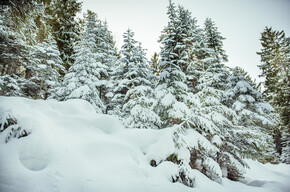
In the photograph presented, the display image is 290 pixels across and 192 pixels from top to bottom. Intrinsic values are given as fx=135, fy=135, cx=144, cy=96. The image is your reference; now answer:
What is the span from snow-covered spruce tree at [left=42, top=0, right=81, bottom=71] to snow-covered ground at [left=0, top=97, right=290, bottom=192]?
13.5m

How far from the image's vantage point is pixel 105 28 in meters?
16.5

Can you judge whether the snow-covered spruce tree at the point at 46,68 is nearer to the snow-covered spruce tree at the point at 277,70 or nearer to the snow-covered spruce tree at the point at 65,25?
the snow-covered spruce tree at the point at 65,25

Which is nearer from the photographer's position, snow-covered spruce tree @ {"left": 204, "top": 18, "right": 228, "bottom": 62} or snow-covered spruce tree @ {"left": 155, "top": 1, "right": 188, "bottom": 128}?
snow-covered spruce tree @ {"left": 155, "top": 1, "right": 188, "bottom": 128}

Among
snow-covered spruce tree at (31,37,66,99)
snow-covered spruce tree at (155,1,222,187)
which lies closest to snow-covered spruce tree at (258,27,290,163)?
snow-covered spruce tree at (155,1,222,187)

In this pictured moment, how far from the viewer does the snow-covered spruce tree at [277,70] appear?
1562 cm

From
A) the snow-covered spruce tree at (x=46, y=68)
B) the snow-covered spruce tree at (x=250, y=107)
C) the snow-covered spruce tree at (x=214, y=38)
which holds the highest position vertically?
the snow-covered spruce tree at (x=214, y=38)

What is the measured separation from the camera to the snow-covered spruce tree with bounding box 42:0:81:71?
15.7 metres

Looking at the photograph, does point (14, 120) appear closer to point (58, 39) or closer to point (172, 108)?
point (172, 108)

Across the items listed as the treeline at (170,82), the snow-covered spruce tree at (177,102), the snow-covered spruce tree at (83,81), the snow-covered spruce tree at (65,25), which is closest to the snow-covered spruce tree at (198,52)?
the treeline at (170,82)

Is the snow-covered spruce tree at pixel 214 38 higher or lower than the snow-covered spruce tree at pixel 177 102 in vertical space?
higher

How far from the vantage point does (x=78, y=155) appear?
10.3 ft

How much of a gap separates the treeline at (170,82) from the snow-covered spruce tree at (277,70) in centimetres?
9

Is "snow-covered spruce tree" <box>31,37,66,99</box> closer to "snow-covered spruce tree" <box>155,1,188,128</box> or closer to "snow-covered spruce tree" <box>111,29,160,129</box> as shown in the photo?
"snow-covered spruce tree" <box>111,29,160,129</box>

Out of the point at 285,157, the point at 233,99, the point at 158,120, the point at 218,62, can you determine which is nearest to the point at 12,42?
the point at 158,120
